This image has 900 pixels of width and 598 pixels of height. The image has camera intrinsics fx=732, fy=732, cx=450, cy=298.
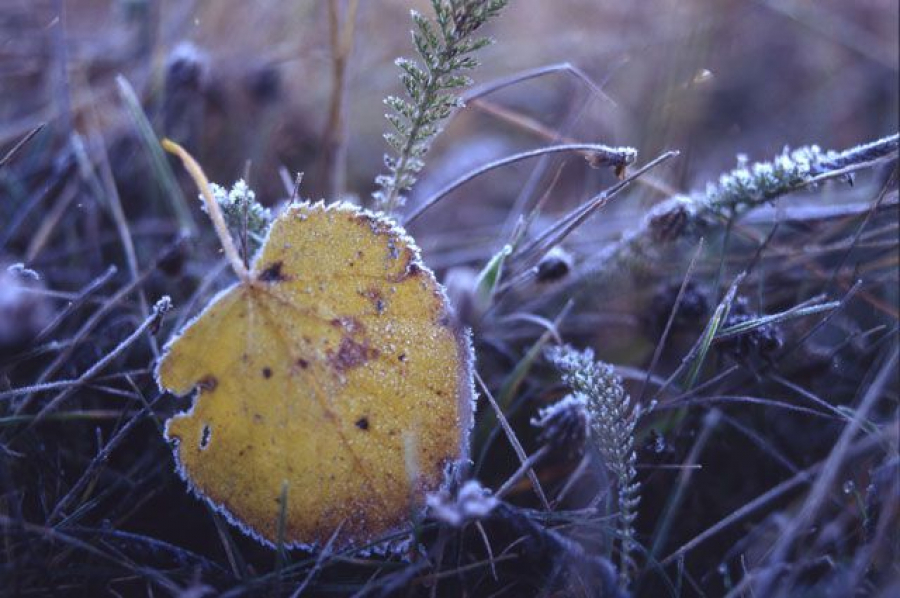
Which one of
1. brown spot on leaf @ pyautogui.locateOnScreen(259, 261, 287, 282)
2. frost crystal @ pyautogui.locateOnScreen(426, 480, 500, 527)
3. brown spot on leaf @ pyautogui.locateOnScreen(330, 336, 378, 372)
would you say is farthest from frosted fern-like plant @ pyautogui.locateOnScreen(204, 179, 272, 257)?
frost crystal @ pyautogui.locateOnScreen(426, 480, 500, 527)

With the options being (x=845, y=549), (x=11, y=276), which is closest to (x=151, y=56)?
(x=11, y=276)

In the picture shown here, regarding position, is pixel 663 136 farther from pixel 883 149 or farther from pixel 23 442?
pixel 23 442

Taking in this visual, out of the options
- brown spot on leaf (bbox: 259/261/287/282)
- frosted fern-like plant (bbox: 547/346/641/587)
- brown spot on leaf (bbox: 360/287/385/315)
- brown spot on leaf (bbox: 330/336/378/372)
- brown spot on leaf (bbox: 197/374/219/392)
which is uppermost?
brown spot on leaf (bbox: 259/261/287/282)

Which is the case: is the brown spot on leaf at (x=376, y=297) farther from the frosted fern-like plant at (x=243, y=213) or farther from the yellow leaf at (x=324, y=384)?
the frosted fern-like plant at (x=243, y=213)

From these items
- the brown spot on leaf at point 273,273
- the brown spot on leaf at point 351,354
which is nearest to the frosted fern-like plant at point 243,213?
the brown spot on leaf at point 273,273

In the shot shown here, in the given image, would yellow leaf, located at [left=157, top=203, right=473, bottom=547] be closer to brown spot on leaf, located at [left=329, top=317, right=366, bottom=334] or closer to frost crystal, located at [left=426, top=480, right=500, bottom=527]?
brown spot on leaf, located at [left=329, top=317, right=366, bottom=334]

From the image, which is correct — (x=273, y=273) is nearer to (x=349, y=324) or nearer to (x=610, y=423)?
(x=349, y=324)

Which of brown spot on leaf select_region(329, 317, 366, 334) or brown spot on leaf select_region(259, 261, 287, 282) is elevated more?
brown spot on leaf select_region(259, 261, 287, 282)
